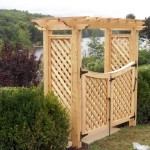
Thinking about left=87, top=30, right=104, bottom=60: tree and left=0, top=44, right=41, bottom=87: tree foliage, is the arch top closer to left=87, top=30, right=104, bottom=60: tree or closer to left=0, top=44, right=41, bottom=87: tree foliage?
left=0, top=44, right=41, bottom=87: tree foliage

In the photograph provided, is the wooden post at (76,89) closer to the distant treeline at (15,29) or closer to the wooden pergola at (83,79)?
the wooden pergola at (83,79)

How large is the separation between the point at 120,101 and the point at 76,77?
160 cm

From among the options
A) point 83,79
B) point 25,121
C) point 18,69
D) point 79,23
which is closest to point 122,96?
point 83,79

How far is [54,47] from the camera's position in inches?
231

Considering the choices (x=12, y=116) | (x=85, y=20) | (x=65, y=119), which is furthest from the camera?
(x=85, y=20)

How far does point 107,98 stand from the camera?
6398mm

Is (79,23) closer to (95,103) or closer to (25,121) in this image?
(95,103)

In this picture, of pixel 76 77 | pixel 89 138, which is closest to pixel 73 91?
pixel 76 77

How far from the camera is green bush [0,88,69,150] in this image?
4586mm

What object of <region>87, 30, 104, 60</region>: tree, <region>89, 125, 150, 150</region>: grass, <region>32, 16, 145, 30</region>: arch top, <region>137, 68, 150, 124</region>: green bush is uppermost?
<region>32, 16, 145, 30</region>: arch top

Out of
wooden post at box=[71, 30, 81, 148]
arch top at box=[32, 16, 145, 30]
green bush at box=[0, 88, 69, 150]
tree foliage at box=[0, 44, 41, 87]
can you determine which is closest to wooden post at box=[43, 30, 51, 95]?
arch top at box=[32, 16, 145, 30]

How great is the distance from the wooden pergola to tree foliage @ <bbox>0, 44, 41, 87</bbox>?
10.8ft

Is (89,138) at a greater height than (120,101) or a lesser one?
lesser

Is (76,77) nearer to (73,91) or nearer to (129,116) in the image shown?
(73,91)
